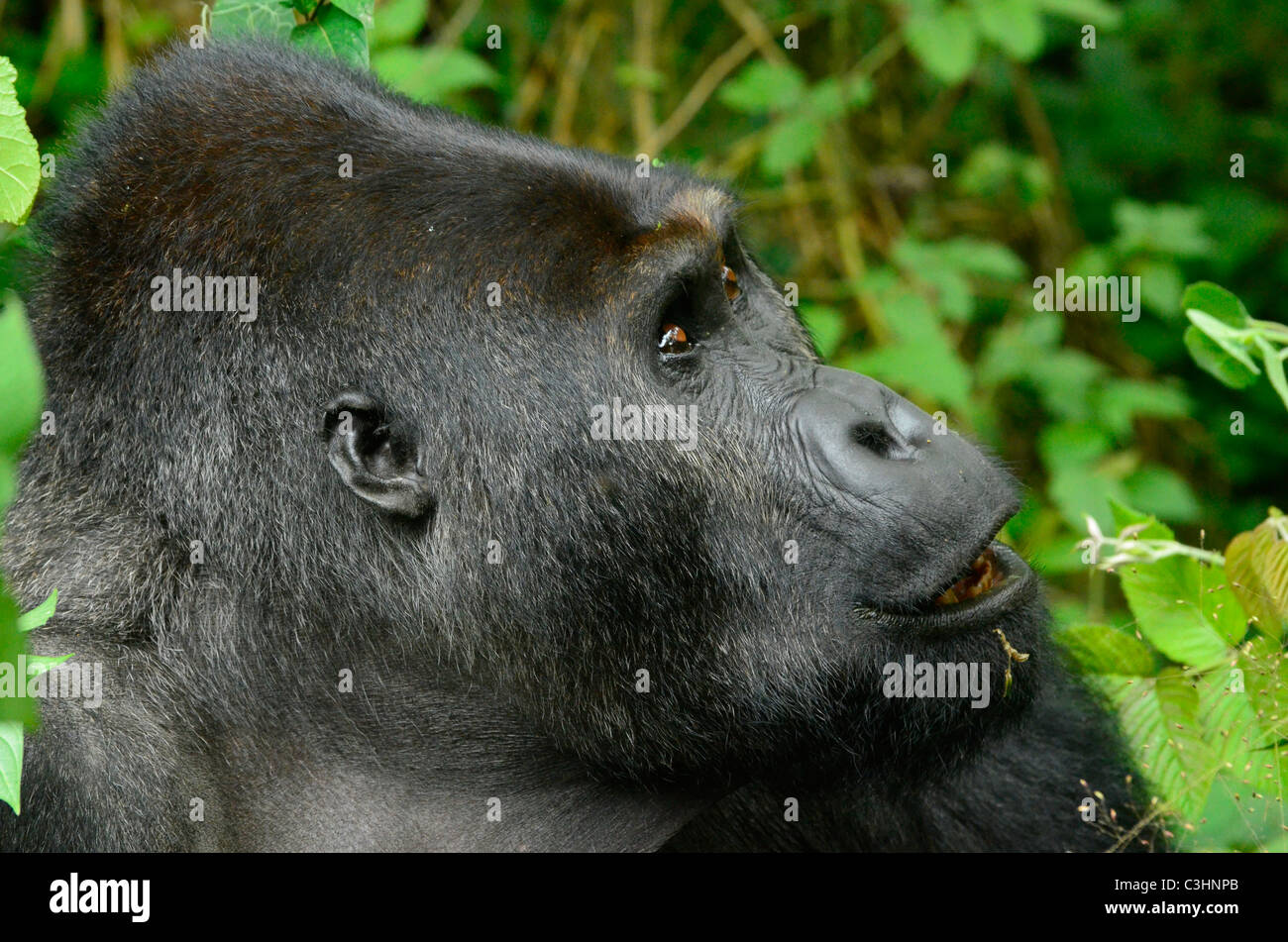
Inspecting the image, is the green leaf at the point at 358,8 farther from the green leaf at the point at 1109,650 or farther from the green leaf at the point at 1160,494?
the green leaf at the point at 1160,494

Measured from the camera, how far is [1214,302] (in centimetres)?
308

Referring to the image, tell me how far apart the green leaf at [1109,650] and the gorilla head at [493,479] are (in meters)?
0.65

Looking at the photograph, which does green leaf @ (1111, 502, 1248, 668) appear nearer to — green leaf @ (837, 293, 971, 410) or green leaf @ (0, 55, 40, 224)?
green leaf @ (837, 293, 971, 410)

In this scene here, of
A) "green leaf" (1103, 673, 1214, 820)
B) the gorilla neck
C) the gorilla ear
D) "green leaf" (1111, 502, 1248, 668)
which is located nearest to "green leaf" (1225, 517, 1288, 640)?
"green leaf" (1111, 502, 1248, 668)

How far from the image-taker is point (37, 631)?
247cm

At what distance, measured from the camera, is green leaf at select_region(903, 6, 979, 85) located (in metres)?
5.29

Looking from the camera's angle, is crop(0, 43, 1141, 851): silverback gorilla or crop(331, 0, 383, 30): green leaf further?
crop(331, 0, 383, 30): green leaf

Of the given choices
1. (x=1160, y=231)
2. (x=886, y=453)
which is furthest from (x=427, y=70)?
(x=886, y=453)

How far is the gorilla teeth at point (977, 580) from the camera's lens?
254 cm

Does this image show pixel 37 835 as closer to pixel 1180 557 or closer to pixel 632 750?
pixel 632 750

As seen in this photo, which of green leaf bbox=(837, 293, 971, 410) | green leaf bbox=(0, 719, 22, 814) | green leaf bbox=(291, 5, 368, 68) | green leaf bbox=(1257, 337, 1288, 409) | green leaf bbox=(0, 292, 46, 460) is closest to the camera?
green leaf bbox=(0, 292, 46, 460)

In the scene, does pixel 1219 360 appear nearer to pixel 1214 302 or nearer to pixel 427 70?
pixel 1214 302

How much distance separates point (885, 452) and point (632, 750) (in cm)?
72

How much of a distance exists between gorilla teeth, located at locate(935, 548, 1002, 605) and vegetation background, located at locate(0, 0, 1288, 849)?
2613mm
